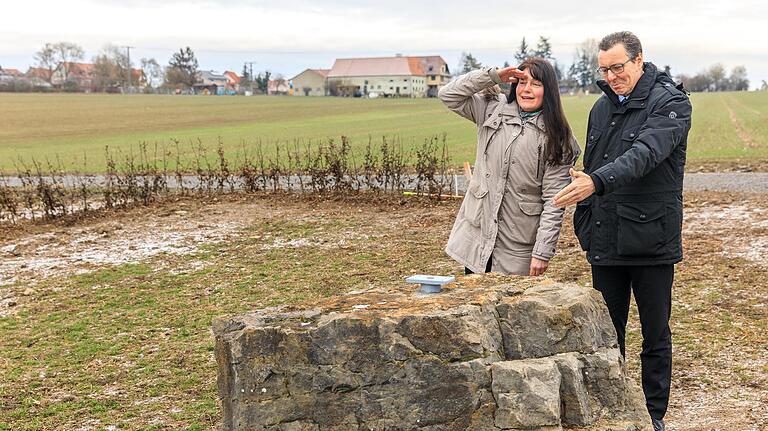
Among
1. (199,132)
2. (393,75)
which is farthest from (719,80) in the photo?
(199,132)

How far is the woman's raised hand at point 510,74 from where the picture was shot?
4562 mm

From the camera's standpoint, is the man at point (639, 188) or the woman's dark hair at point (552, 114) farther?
the woman's dark hair at point (552, 114)

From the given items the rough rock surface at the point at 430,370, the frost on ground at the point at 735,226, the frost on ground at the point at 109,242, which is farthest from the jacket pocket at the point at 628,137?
the frost on ground at the point at 109,242

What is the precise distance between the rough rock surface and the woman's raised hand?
4.85 ft

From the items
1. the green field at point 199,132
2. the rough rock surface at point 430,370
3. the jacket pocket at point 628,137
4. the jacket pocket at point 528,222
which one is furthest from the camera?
the green field at point 199,132

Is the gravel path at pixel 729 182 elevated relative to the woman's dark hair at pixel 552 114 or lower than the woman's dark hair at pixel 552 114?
lower

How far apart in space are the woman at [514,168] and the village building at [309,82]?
15057 centimetres

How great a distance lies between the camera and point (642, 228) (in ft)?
13.6

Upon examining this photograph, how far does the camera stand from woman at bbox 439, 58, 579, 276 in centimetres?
460

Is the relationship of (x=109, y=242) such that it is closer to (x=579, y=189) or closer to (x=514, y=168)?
(x=514, y=168)

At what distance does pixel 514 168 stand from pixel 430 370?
1.63m

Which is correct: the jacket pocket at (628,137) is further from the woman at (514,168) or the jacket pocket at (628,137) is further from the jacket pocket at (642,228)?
the woman at (514,168)

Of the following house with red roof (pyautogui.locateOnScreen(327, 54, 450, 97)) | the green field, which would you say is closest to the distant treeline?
house with red roof (pyautogui.locateOnScreen(327, 54, 450, 97))

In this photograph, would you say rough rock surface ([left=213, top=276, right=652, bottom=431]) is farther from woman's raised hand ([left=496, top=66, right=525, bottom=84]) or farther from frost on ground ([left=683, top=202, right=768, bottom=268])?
frost on ground ([left=683, top=202, right=768, bottom=268])
